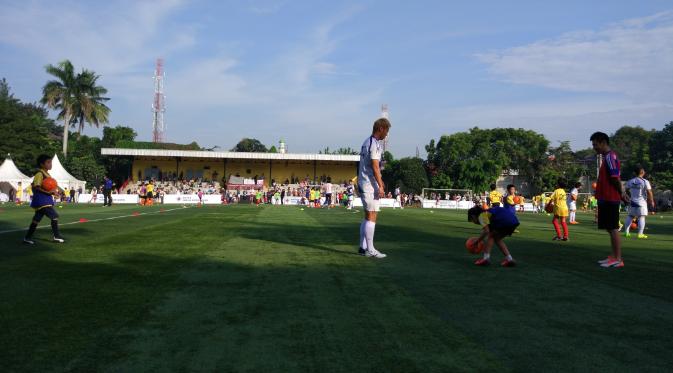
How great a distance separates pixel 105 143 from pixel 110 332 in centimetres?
9031

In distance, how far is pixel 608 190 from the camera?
779 centimetres

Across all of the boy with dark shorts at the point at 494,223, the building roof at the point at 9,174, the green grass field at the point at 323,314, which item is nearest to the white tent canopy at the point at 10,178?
the building roof at the point at 9,174

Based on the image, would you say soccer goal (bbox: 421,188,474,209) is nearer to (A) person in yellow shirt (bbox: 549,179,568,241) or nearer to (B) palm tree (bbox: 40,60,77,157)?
(A) person in yellow shirt (bbox: 549,179,568,241)

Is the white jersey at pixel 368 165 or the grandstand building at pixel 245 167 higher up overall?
the grandstand building at pixel 245 167

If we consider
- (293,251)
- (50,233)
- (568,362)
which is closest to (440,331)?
(568,362)

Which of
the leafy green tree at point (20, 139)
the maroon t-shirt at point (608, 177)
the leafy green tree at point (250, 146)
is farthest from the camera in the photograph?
the leafy green tree at point (250, 146)

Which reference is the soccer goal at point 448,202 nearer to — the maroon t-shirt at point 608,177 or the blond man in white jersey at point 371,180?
the maroon t-shirt at point 608,177

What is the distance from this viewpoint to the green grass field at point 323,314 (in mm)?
2994

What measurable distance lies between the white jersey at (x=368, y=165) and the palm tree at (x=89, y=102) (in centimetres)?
6968

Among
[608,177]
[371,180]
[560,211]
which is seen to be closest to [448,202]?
[560,211]

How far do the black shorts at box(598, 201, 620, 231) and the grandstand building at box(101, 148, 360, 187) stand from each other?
60.3 meters

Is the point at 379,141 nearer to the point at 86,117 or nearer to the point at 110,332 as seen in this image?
the point at 110,332

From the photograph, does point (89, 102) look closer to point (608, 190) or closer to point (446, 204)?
point (446, 204)

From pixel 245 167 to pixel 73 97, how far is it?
24.3 meters
